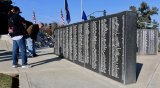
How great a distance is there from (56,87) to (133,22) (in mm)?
2228

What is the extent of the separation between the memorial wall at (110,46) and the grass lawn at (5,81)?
237 centimetres

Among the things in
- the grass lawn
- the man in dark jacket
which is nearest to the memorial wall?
the man in dark jacket

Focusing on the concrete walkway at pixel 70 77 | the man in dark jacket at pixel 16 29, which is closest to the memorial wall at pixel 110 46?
the concrete walkway at pixel 70 77

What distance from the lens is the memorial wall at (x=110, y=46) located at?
302 inches

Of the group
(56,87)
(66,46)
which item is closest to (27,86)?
(56,87)

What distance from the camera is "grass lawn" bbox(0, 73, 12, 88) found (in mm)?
7598

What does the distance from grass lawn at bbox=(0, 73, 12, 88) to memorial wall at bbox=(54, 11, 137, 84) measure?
7.78 feet

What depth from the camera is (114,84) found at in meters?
7.84

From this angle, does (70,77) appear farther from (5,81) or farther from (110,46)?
(5,81)

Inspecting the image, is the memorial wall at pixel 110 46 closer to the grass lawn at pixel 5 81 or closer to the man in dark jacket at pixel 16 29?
the man in dark jacket at pixel 16 29

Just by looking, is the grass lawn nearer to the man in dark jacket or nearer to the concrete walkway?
the concrete walkway

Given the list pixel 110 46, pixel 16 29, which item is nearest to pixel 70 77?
pixel 110 46

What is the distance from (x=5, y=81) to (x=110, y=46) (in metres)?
2.61

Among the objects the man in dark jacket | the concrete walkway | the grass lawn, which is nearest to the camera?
the grass lawn
